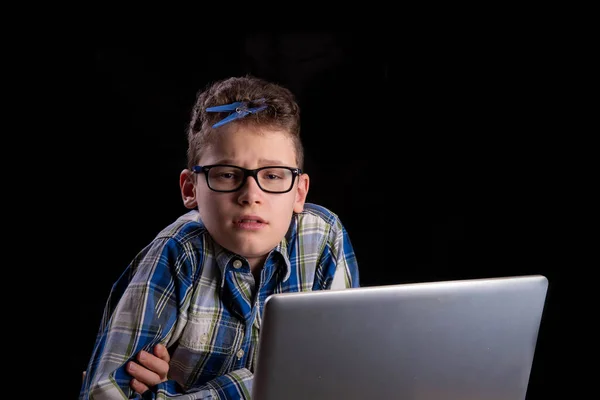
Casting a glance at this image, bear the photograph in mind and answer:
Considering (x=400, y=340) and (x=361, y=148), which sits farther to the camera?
(x=361, y=148)

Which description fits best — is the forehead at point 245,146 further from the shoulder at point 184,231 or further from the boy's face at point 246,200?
the shoulder at point 184,231

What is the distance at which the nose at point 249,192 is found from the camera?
1.32 m

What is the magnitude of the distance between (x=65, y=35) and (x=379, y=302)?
135cm

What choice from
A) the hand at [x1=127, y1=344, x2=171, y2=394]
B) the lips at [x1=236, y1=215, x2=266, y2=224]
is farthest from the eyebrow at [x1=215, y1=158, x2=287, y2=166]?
the hand at [x1=127, y1=344, x2=171, y2=394]

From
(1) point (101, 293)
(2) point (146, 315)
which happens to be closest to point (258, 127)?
(2) point (146, 315)

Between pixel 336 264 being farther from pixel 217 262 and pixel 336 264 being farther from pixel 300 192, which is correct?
pixel 217 262

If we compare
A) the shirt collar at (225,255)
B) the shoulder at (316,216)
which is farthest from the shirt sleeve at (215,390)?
the shoulder at (316,216)

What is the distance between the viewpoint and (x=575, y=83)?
189cm

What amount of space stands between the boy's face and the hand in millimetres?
251

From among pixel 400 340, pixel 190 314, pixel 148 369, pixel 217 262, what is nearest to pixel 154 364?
pixel 148 369

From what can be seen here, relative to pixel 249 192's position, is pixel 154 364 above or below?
below

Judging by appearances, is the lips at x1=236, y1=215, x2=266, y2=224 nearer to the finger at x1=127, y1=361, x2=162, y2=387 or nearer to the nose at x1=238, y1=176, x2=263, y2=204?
the nose at x1=238, y1=176, x2=263, y2=204

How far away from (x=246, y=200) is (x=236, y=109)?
7.9 inches

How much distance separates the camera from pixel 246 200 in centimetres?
132
